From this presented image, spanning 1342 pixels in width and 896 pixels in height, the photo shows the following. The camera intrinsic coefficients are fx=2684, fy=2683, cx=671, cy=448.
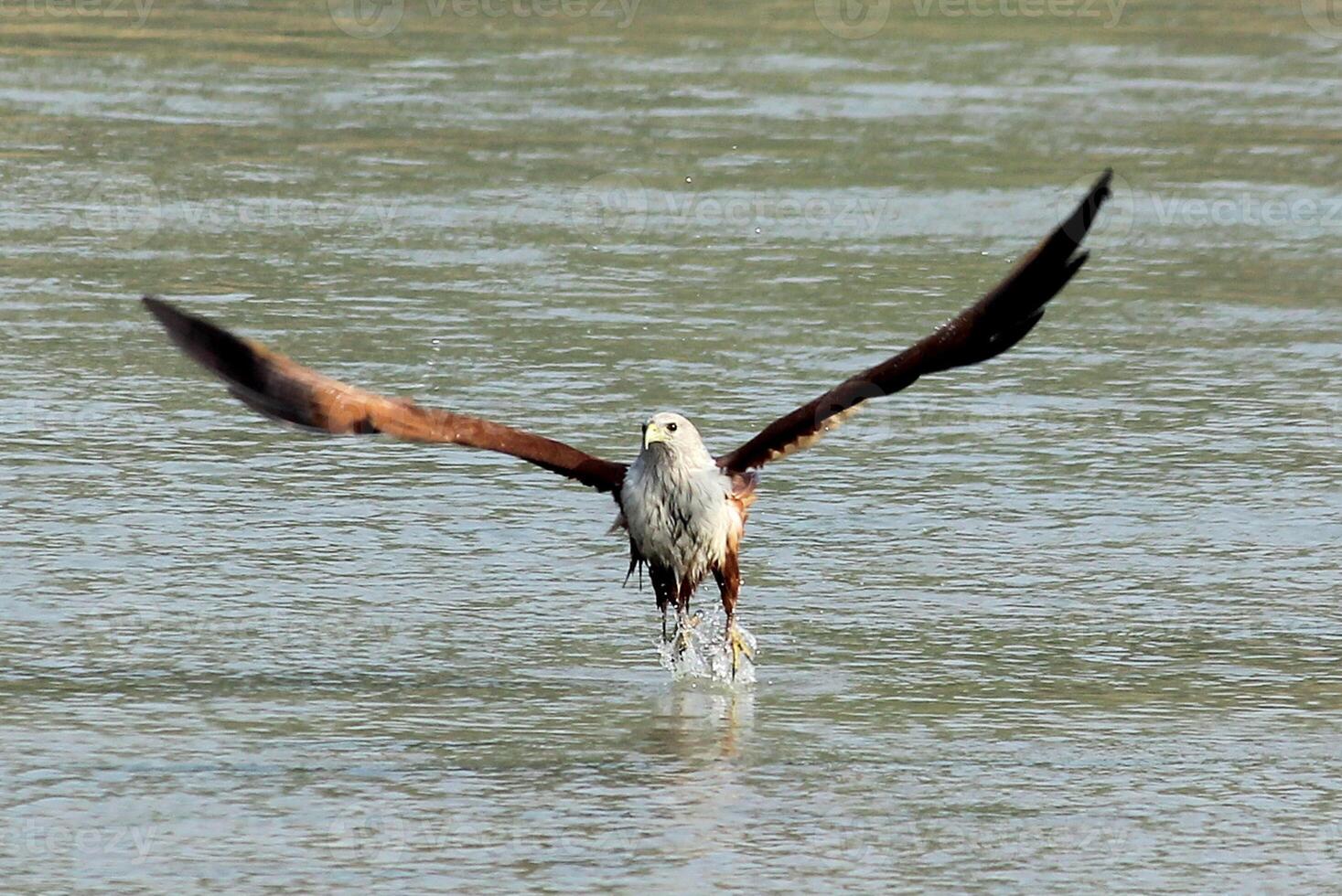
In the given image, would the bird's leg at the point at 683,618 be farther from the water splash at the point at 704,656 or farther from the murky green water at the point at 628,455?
the murky green water at the point at 628,455

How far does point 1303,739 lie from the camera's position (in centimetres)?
671

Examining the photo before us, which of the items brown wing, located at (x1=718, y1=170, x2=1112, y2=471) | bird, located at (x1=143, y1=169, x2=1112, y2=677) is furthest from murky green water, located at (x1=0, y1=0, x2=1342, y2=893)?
brown wing, located at (x1=718, y1=170, x2=1112, y2=471)

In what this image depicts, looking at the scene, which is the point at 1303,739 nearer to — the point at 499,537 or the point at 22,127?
the point at 499,537

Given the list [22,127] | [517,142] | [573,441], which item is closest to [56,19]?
[22,127]

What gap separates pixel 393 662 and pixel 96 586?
3.67ft

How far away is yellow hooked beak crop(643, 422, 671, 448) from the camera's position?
7.39 m
